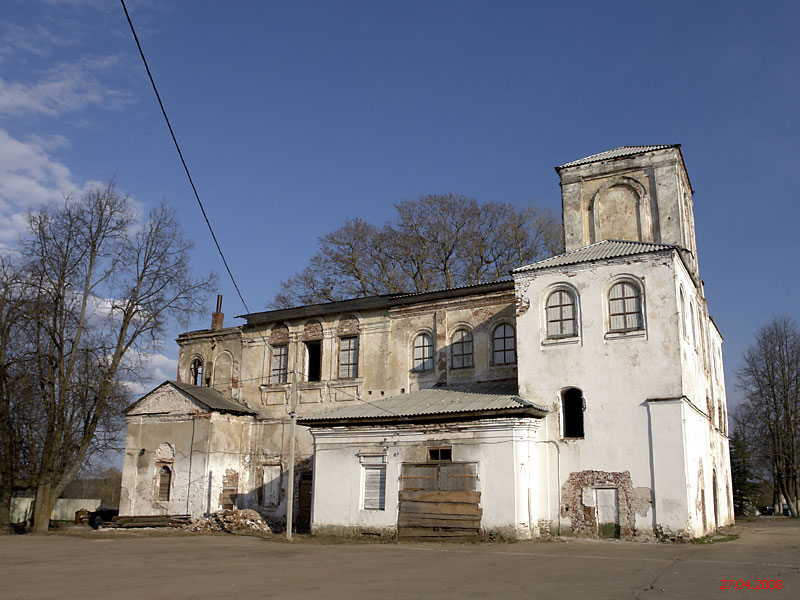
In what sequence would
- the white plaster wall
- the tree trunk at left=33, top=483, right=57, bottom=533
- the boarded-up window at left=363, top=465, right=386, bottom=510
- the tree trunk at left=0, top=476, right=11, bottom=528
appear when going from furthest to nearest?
the tree trunk at left=0, top=476, right=11, bottom=528, the tree trunk at left=33, top=483, right=57, bottom=533, the boarded-up window at left=363, top=465, right=386, bottom=510, the white plaster wall

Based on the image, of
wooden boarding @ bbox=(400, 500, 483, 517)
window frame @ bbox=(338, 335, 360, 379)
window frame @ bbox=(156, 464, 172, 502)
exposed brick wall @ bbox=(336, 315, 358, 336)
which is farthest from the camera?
exposed brick wall @ bbox=(336, 315, 358, 336)

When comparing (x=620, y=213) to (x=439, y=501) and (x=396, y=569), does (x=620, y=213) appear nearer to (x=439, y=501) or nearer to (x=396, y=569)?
(x=439, y=501)

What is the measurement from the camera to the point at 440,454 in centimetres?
1967

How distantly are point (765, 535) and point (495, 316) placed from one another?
34.4 ft

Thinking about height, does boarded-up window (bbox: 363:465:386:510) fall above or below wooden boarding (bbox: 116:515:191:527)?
above

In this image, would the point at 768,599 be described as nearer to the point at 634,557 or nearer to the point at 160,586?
the point at 634,557

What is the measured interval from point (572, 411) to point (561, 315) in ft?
8.93

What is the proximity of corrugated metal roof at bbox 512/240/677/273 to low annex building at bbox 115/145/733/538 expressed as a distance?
0.09 meters

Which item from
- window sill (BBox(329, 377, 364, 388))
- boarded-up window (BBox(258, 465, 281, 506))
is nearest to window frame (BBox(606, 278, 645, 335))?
window sill (BBox(329, 377, 364, 388))

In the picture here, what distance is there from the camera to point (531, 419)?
19.0 metres

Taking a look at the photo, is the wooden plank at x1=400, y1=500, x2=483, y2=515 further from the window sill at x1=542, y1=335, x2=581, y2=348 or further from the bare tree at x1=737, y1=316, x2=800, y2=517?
the bare tree at x1=737, y1=316, x2=800, y2=517

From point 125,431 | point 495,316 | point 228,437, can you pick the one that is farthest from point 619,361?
point 125,431

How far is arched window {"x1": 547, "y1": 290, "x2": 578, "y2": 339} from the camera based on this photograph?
1995 centimetres


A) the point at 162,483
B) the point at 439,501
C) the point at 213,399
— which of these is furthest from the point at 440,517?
the point at 162,483
